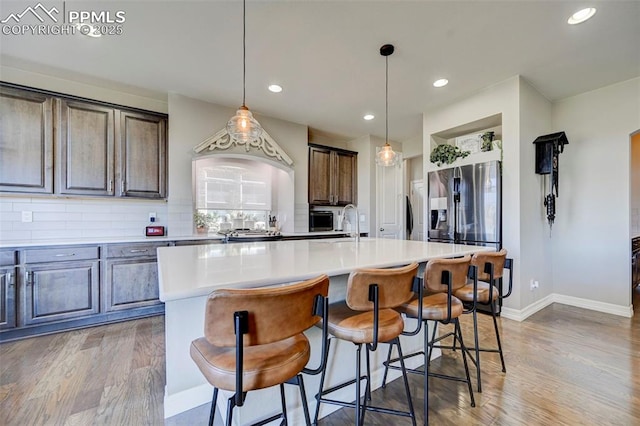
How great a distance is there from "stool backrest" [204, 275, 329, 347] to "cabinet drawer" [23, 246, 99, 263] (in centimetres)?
282

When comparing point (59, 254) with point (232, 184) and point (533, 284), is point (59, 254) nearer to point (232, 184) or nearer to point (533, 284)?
point (232, 184)

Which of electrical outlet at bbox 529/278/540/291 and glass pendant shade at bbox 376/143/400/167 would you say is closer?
glass pendant shade at bbox 376/143/400/167

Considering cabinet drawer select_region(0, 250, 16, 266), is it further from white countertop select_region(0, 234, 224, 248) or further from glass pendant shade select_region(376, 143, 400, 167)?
glass pendant shade select_region(376, 143, 400, 167)

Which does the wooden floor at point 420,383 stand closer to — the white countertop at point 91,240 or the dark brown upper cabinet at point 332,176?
the white countertop at point 91,240

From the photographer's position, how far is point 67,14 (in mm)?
2146

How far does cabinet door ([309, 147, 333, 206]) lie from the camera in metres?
4.79

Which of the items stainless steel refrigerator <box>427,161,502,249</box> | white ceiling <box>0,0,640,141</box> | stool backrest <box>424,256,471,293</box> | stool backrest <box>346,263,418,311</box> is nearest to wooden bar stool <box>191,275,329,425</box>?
stool backrest <box>346,263,418,311</box>

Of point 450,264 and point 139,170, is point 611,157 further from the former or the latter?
point 139,170

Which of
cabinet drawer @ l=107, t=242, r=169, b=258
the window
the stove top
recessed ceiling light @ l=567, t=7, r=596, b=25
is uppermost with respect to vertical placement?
recessed ceiling light @ l=567, t=7, r=596, b=25

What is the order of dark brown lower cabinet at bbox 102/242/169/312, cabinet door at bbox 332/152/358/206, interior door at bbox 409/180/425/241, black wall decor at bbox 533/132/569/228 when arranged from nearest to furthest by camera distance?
dark brown lower cabinet at bbox 102/242/169/312 < black wall decor at bbox 533/132/569/228 < cabinet door at bbox 332/152/358/206 < interior door at bbox 409/180/425/241

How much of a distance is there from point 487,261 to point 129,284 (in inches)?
136

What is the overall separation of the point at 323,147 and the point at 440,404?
4.10 m

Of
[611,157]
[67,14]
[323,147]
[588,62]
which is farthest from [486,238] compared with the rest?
[67,14]

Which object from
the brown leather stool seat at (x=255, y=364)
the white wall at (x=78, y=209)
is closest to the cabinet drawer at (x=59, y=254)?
the white wall at (x=78, y=209)
